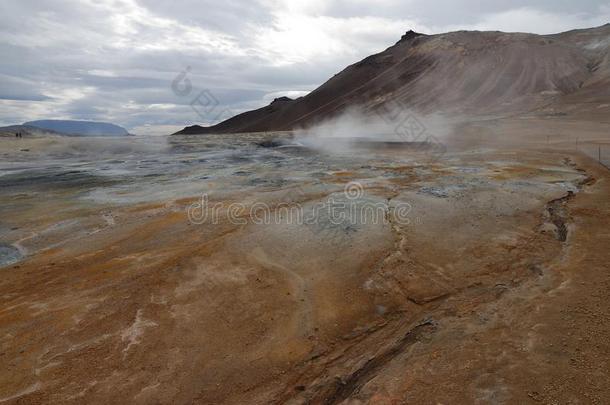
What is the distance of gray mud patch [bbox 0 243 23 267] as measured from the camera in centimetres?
537

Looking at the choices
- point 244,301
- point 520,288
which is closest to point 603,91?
point 520,288

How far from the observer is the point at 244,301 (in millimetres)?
4250

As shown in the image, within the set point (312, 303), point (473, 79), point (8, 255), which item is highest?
point (473, 79)

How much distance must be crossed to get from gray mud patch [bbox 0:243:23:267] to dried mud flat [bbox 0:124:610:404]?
0.14 ft

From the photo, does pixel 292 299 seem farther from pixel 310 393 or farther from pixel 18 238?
pixel 18 238

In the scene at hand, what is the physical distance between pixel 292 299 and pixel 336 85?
5550 centimetres

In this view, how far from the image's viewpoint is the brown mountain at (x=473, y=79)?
35.6 meters

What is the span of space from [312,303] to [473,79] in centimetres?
4464
